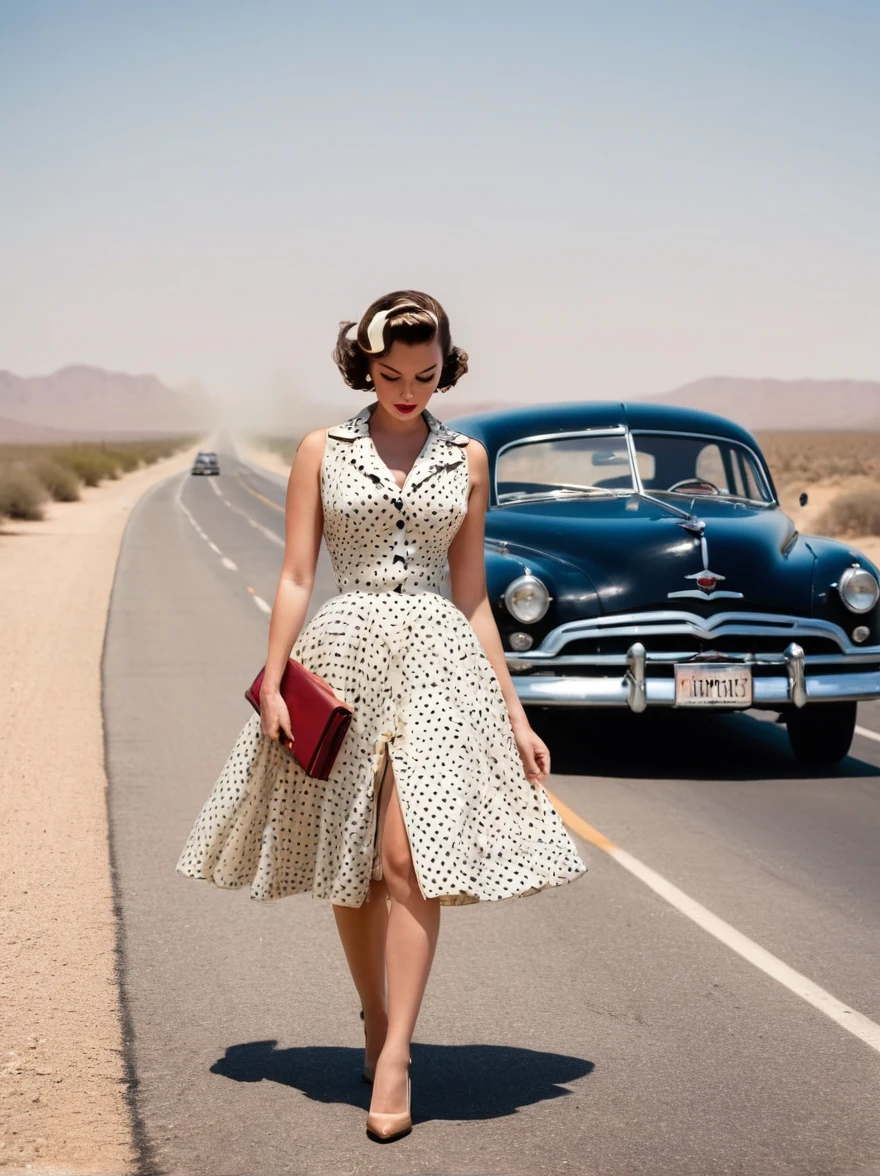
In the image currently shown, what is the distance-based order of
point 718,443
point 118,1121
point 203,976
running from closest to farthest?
point 118,1121, point 203,976, point 718,443

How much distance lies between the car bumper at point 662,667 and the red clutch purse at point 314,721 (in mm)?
4305

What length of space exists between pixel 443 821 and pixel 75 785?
5087 mm

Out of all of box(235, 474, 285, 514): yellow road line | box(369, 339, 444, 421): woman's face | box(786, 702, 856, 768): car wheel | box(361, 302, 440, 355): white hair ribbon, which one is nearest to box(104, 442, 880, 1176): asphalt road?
box(786, 702, 856, 768): car wheel

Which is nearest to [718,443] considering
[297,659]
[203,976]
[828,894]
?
[828,894]

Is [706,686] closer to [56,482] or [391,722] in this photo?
[391,722]

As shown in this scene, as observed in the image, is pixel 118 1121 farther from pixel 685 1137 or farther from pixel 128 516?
pixel 128 516

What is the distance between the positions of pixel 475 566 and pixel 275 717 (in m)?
0.66

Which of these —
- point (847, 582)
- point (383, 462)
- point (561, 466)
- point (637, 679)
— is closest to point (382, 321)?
point (383, 462)

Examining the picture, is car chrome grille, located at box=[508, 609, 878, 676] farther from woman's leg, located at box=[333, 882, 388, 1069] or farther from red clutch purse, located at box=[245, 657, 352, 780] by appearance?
red clutch purse, located at box=[245, 657, 352, 780]

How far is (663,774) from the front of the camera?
8.60 metres

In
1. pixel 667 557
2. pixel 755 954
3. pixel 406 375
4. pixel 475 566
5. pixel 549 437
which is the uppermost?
pixel 406 375

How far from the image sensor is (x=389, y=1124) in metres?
3.60

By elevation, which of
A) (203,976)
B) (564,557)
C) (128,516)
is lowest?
(128,516)

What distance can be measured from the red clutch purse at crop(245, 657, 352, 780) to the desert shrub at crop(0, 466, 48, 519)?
36.3 meters
